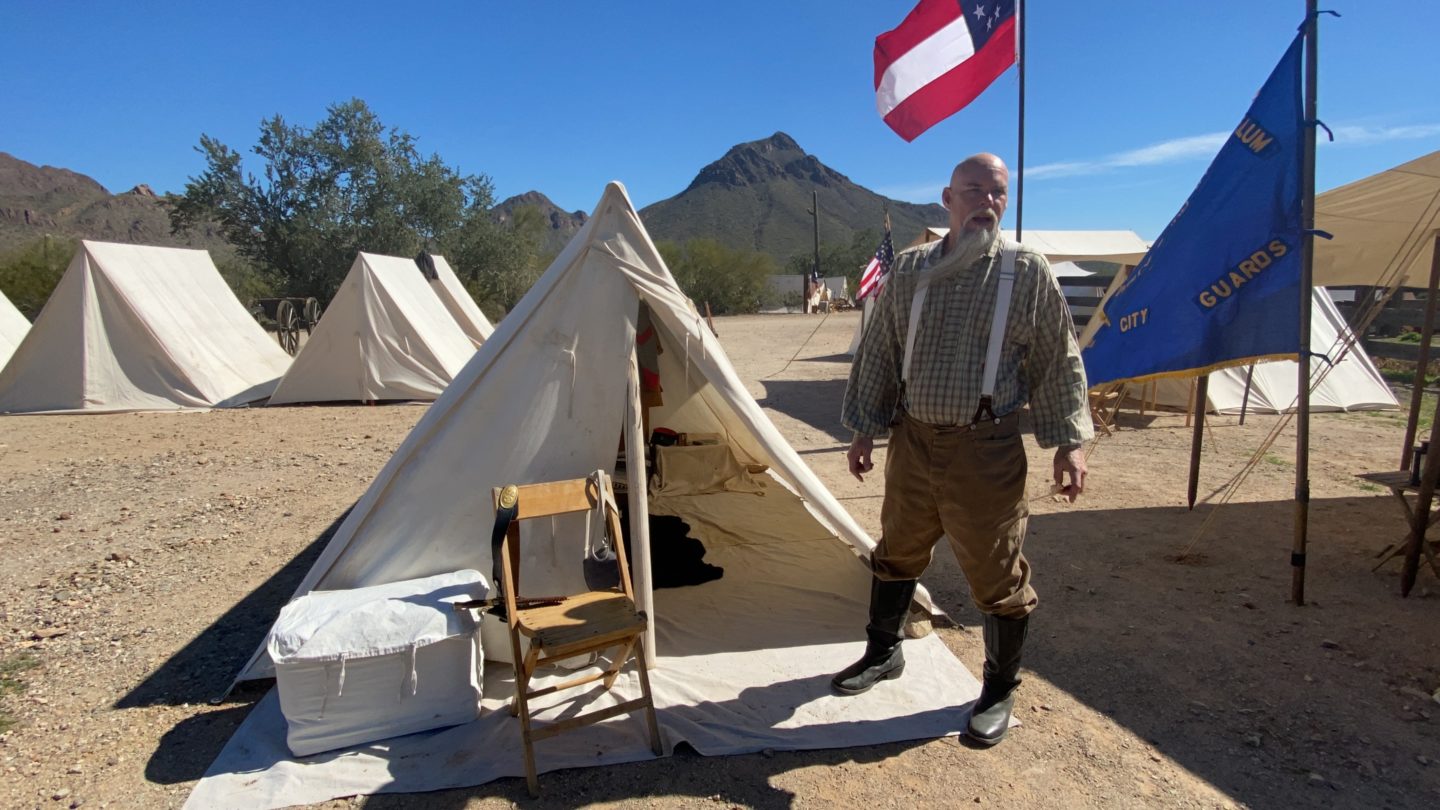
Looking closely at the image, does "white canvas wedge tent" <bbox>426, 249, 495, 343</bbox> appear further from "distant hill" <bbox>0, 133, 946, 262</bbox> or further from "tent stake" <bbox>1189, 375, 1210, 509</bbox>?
"distant hill" <bbox>0, 133, 946, 262</bbox>

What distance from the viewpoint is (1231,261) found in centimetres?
370

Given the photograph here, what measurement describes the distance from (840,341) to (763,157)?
92144 millimetres

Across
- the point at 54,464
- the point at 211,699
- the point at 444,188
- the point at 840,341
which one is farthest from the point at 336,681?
the point at 444,188

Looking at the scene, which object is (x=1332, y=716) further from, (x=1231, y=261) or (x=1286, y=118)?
(x=1286, y=118)

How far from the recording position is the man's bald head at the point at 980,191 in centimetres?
238

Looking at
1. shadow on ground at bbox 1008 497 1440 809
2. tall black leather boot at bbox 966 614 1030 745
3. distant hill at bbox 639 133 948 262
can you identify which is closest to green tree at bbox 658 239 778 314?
distant hill at bbox 639 133 948 262

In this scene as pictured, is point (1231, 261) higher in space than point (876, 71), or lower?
lower

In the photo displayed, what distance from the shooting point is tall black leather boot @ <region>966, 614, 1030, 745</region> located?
8.35ft

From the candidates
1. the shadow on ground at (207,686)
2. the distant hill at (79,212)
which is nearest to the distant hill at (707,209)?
the distant hill at (79,212)

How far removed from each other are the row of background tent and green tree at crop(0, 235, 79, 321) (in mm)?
11662

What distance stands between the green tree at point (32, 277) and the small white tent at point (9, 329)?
6.98m

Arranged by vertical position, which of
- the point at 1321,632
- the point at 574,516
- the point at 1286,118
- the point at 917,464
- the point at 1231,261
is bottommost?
the point at 1321,632

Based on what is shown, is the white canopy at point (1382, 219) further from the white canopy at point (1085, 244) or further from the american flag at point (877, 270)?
the american flag at point (877, 270)

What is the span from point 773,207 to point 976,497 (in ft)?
275
